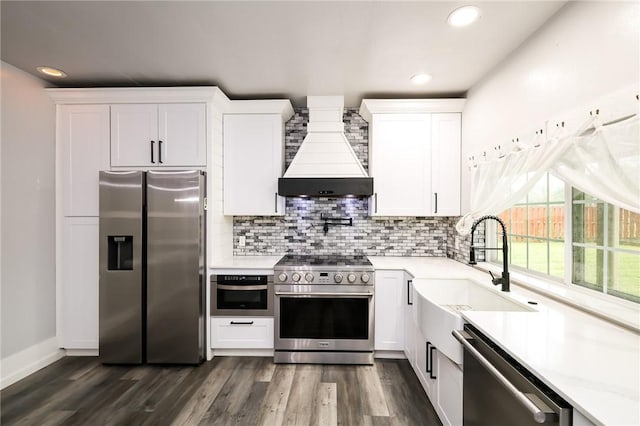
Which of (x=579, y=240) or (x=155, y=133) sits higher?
(x=155, y=133)

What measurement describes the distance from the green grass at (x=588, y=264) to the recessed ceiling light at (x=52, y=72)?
4.12m

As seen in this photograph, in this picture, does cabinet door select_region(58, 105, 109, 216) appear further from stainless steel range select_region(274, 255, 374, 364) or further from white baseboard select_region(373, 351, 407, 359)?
white baseboard select_region(373, 351, 407, 359)

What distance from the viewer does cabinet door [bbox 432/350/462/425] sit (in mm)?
1558

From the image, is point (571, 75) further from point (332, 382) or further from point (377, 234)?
point (332, 382)

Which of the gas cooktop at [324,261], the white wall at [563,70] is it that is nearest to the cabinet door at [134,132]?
the gas cooktop at [324,261]

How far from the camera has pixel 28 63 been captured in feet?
7.55

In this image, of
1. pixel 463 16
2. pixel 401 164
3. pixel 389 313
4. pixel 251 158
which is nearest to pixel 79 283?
pixel 251 158

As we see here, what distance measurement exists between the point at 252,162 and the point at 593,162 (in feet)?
8.50

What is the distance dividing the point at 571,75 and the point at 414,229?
1973 millimetres

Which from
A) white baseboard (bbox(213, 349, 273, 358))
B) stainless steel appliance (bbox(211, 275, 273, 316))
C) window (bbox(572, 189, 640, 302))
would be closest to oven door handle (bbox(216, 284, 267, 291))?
stainless steel appliance (bbox(211, 275, 273, 316))

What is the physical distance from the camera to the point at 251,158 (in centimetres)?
295

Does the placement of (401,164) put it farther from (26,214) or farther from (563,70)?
(26,214)

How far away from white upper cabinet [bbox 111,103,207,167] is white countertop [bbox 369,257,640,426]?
2.63m

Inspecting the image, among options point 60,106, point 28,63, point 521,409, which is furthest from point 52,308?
point 521,409
